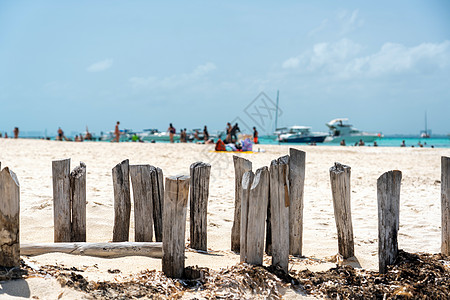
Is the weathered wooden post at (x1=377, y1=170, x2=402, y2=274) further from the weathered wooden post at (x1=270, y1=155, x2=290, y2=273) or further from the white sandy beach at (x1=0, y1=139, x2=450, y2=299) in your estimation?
the weathered wooden post at (x1=270, y1=155, x2=290, y2=273)

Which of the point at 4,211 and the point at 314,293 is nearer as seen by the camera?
the point at 4,211

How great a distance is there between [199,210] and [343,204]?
159cm

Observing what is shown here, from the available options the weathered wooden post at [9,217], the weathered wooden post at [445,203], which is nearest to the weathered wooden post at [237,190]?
the weathered wooden post at [445,203]

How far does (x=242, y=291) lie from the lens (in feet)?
10.4

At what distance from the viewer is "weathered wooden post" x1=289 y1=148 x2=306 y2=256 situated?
4227 millimetres

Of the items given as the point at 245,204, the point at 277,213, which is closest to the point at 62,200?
the point at 245,204

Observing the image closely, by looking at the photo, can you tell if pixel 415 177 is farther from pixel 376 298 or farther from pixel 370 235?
pixel 376 298

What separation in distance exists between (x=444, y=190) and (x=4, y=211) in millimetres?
4268

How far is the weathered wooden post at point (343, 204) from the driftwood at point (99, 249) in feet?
6.57

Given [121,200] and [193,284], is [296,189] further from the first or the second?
[121,200]

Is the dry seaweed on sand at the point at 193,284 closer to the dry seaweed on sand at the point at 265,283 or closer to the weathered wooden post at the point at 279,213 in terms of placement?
the dry seaweed on sand at the point at 265,283

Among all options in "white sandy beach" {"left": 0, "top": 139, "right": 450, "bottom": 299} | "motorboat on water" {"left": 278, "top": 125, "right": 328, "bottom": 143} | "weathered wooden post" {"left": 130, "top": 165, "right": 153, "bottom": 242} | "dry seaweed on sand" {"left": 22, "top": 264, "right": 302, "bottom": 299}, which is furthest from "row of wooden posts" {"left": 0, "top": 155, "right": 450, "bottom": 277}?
"motorboat on water" {"left": 278, "top": 125, "right": 328, "bottom": 143}

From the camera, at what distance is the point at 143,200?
4316mm

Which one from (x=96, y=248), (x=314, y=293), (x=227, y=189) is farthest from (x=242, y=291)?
(x=227, y=189)
